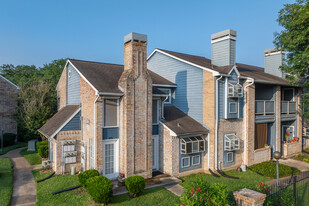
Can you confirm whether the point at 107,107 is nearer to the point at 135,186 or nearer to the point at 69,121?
the point at 69,121

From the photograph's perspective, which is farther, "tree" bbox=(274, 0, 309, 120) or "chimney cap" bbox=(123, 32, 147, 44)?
"tree" bbox=(274, 0, 309, 120)

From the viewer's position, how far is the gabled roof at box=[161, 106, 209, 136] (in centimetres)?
1243

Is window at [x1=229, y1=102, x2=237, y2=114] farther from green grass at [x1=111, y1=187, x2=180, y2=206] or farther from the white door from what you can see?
the white door

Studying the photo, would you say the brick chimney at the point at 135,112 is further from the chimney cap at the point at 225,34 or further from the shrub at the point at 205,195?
the chimney cap at the point at 225,34

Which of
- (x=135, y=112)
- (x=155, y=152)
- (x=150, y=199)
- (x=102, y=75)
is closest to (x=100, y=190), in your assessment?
(x=150, y=199)

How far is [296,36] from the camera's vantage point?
14430 mm

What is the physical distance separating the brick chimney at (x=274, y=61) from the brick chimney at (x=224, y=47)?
774cm

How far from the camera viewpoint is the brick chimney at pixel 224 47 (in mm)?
14406

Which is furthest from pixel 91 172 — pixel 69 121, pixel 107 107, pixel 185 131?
pixel 185 131

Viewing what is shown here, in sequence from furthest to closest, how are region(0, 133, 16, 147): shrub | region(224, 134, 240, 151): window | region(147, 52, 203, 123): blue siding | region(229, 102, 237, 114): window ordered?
region(0, 133, 16, 147): shrub
region(147, 52, 203, 123): blue siding
region(229, 102, 237, 114): window
region(224, 134, 240, 151): window

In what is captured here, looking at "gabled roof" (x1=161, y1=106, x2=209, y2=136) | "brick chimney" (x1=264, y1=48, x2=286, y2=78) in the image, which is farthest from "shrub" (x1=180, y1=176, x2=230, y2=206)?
"brick chimney" (x1=264, y1=48, x2=286, y2=78)

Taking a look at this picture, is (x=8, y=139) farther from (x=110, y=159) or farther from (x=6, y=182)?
(x=110, y=159)

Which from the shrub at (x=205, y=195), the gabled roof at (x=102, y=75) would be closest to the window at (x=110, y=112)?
the gabled roof at (x=102, y=75)

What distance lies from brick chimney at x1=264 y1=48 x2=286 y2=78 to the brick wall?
2794 centimetres
